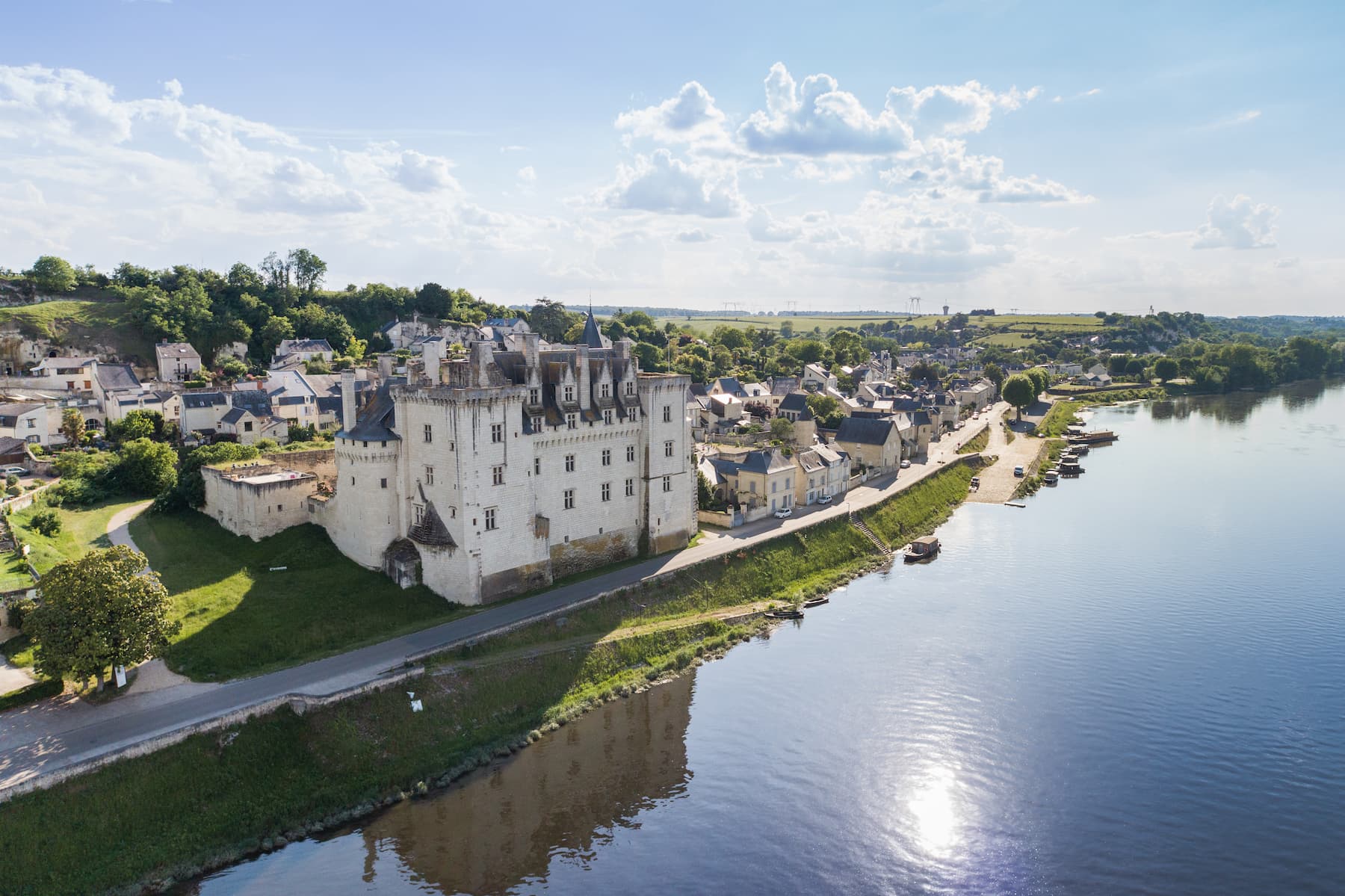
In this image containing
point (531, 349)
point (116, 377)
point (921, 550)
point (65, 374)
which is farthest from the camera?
point (65, 374)

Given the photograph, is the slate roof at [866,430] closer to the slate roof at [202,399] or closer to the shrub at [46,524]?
the slate roof at [202,399]

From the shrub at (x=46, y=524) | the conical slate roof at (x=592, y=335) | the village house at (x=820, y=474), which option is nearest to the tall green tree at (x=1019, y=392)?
the village house at (x=820, y=474)

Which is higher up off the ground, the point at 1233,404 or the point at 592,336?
the point at 592,336

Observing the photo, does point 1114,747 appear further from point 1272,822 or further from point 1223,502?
point 1223,502

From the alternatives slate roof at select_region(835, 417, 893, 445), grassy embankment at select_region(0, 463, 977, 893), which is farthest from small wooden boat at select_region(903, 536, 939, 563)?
grassy embankment at select_region(0, 463, 977, 893)

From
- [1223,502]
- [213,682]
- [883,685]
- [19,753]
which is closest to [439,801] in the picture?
[213,682]

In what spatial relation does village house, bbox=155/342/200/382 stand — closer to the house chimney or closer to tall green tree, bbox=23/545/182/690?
the house chimney

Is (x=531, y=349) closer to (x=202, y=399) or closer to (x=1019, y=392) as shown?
(x=202, y=399)

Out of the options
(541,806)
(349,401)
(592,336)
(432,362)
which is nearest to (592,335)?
(592,336)
